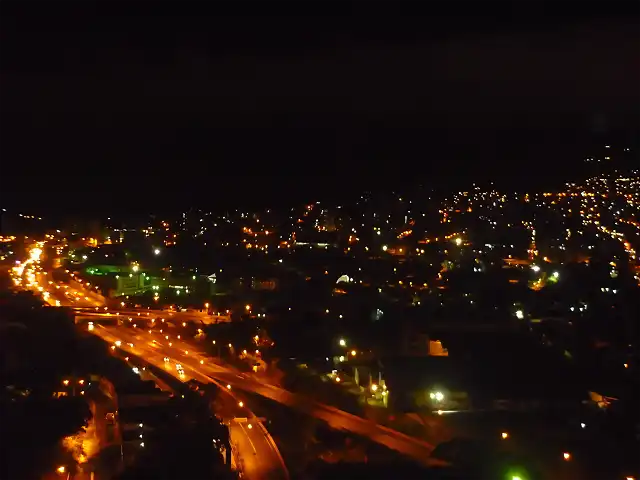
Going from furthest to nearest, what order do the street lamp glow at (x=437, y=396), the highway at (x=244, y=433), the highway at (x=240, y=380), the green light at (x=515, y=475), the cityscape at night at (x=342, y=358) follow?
1. the street lamp glow at (x=437, y=396)
2. the highway at (x=240, y=380)
3. the cityscape at night at (x=342, y=358)
4. the highway at (x=244, y=433)
5. the green light at (x=515, y=475)

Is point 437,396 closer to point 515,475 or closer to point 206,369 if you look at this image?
point 515,475

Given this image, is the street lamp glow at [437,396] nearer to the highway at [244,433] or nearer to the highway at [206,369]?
the highway at [206,369]

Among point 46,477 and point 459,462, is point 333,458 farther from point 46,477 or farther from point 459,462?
point 46,477

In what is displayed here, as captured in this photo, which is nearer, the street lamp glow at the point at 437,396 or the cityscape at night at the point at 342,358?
the cityscape at night at the point at 342,358

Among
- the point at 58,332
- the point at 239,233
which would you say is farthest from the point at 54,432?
the point at 239,233

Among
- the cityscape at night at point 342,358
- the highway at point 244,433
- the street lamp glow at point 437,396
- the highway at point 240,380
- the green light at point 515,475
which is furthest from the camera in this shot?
the street lamp glow at point 437,396

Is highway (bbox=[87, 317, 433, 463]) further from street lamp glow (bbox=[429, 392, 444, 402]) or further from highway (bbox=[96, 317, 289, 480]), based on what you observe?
street lamp glow (bbox=[429, 392, 444, 402])

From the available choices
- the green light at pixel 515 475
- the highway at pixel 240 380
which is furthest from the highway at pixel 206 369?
the green light at pixel 515 475
